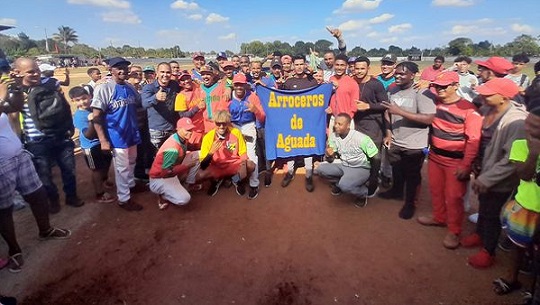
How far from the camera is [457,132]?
3.71 m

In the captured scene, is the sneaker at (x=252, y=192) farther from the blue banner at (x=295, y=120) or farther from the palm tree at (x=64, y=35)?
the palm tree at (x=64, y=35)

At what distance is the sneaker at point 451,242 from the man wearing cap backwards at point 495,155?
0.28 metres

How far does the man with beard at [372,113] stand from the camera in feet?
16.4

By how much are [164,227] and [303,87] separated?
3.34 m

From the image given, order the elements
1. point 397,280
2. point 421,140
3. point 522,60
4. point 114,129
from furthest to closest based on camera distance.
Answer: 1. point 522,60
2. point 114,129
3. point 421,140
4. point 397,280

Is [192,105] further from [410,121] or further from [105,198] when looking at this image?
[410,121]

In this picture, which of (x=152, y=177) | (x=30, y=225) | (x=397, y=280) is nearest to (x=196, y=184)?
(x=152, y=177)

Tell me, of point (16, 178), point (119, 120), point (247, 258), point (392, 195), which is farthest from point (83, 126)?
point (392, 195)

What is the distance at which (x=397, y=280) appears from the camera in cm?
339

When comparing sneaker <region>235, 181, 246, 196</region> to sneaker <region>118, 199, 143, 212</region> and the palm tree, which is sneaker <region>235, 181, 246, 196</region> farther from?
the palm tree

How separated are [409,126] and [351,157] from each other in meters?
1.02

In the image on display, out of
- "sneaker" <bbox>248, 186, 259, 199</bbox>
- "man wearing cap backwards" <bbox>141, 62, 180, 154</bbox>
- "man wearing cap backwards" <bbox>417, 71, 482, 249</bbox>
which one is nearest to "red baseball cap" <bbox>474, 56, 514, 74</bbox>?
"man wearing cap backwards" <bbox>417, 71, 482, 249</bbox>

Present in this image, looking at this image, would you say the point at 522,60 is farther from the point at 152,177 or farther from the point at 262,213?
the point at 152,177

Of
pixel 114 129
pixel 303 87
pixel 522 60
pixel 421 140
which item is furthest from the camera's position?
pixel 522 60
